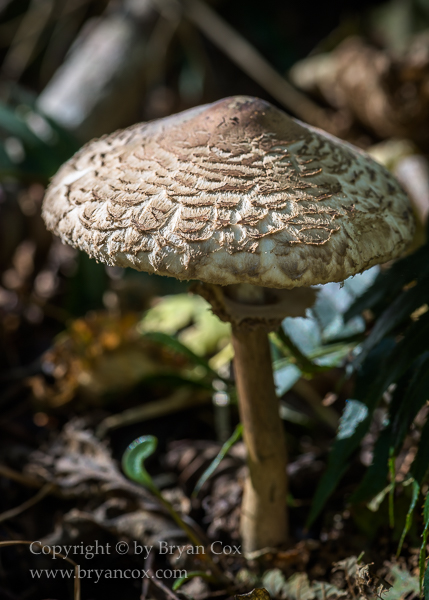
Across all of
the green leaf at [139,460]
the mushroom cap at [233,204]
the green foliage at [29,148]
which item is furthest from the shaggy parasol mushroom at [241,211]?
the green foliage at [29,148]

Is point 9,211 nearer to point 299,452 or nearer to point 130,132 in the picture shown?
point 130,132

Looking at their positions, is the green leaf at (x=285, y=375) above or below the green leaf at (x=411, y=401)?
above

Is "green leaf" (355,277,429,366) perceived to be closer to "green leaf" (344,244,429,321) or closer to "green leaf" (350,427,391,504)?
"green leaf" (344,244,429,321)

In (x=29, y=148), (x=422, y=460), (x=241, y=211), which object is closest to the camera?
(x=241, y=211)

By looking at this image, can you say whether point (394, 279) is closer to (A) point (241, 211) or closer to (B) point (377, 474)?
(B) point (377, 474)

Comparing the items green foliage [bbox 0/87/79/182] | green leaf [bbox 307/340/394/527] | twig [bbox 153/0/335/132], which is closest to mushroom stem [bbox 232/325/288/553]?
green leaf [bbox 307/340/394/527]

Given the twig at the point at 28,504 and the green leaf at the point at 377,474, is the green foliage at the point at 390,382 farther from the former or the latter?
the twig at the point at 28,504

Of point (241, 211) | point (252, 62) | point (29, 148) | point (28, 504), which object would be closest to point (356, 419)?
point (241, 211)
